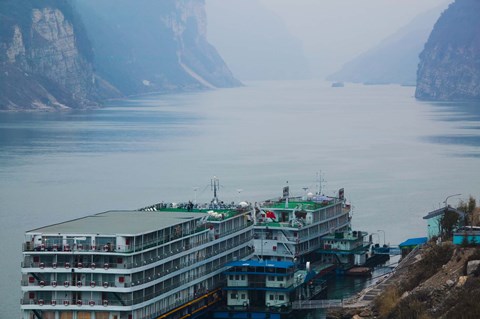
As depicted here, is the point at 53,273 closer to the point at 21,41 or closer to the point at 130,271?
the point at 130,271

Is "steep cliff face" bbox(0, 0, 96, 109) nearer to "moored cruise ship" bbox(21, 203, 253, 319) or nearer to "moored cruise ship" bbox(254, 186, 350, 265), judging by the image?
"moored cruise ship" bbox(254, 186, 350, 265)

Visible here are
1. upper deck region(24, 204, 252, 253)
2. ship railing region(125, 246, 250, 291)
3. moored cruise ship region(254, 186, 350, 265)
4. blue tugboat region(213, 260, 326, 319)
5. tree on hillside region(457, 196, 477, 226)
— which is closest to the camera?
upper deck region(24, 204, 252, 253)

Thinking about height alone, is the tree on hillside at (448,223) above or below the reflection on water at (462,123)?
below

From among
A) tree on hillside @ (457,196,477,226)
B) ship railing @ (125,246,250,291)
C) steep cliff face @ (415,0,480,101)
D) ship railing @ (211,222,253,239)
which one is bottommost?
ship railing @ (125,246,250,291)

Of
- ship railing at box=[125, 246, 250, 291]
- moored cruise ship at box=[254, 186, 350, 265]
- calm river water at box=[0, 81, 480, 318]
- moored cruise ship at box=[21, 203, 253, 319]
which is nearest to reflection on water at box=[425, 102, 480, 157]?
calm river water at box=[0, 81, 480, 318]

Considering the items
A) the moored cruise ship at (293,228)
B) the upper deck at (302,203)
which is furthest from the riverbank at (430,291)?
the upper deck at (302,203)

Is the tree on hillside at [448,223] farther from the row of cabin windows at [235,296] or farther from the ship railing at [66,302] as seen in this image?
the ship railing at [66,302]
